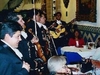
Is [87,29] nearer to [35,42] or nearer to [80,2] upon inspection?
[80,2]

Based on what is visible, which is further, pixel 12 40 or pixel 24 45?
pixel 24 45

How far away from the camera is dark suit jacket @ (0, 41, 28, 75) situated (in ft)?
7.23

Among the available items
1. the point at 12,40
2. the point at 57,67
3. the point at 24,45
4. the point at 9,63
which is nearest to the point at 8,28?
the point at 12,40

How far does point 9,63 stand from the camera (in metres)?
2.25

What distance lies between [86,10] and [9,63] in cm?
510

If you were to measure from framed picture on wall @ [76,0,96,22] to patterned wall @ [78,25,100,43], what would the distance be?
223mm

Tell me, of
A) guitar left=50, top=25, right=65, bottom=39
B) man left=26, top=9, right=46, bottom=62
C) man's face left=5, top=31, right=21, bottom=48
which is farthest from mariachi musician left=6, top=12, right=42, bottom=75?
guitar left=50, top=25, right=65, bottom=39

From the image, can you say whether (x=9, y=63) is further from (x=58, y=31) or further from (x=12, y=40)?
(x=58, y=31)

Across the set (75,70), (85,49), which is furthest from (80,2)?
(75,70)

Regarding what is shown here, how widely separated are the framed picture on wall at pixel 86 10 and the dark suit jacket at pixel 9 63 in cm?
461

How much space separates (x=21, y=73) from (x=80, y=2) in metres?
5.26

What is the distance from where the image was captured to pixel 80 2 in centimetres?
737

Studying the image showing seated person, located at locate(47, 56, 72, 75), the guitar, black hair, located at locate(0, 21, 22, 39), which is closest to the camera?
black hair, located at locate(0, 21, 22, 39)

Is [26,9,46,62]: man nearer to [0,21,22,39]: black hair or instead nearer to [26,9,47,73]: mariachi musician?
[26,9,47,73]: mariachi musician
